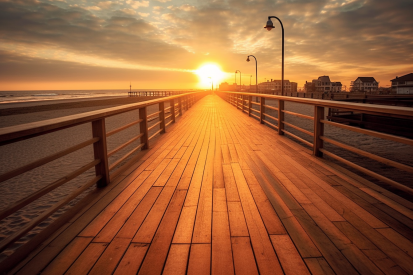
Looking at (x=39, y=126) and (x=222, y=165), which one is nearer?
(x=39, y=126)

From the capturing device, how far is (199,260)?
171 cm

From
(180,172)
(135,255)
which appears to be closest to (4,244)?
(135,255)

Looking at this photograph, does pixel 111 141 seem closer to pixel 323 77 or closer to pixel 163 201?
pixel 163 201

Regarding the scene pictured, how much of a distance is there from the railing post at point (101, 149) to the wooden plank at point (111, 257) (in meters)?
1.30

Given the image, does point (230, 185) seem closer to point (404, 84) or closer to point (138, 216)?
point (138, 216)

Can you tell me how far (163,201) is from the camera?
2.65 metres

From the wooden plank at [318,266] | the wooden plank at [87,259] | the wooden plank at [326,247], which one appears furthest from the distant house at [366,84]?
the wooden plank at [87,259]

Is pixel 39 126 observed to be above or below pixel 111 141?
above

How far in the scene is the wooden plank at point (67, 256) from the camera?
1.64 meters

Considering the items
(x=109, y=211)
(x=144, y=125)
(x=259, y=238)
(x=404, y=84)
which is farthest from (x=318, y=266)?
(x=404, y=84)

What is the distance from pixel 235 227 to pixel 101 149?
1828 millimetres

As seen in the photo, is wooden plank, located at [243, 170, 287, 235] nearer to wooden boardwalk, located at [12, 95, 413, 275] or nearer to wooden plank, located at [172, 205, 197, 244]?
wooden boardwalk, located at [12, 95, 413, 275]

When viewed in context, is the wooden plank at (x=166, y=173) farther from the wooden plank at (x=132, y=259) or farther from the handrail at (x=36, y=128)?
the wooden plank at (x=132, y=259)

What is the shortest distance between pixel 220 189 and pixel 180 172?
0.85m
